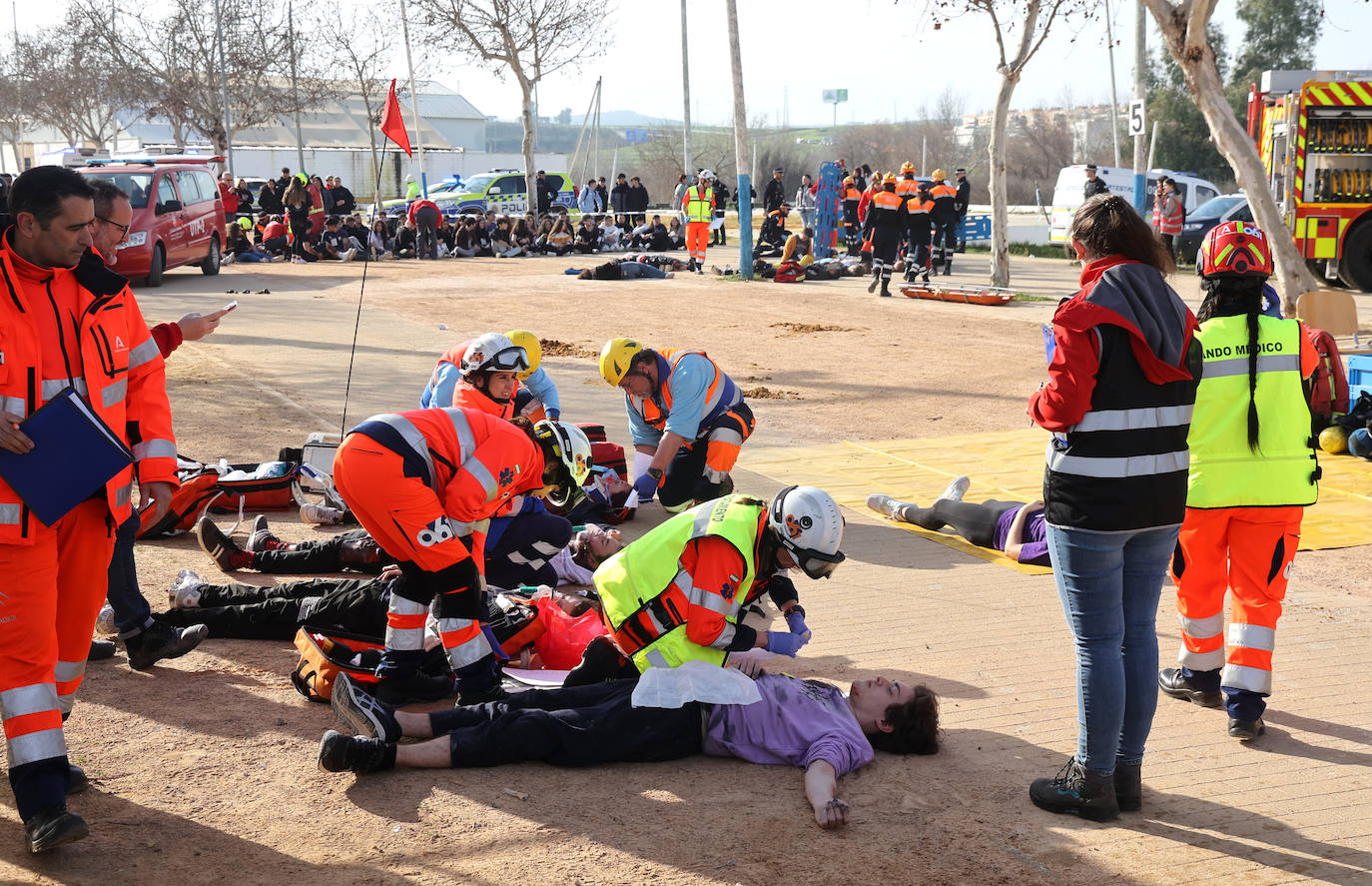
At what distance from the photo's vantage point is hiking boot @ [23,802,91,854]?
11.6 ft

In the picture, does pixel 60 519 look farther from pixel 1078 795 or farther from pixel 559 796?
pixel 1078 795

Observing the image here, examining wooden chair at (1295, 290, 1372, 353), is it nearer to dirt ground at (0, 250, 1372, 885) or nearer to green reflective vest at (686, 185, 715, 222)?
dirt ground at (0, 250, 1372, 885)

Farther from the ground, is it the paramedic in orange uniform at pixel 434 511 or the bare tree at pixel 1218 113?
the bare tree at pixel 1218 113

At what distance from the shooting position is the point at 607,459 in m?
8.43

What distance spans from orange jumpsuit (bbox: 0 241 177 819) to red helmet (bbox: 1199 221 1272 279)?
3940mm

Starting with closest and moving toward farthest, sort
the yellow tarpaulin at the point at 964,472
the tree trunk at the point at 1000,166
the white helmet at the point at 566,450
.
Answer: the white helmet at the point at 566,450 < the yellow tarpaulin at the point at 964,472 < the tree trunk at the point at 1000,166

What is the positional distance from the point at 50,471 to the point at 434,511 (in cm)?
141

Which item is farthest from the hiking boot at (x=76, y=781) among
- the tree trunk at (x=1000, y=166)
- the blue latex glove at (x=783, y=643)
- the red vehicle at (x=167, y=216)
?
the tree trunk at (x=1000, y=166)

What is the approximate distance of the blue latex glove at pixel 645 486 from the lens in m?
8.07

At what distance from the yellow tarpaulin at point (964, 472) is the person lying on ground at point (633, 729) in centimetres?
292

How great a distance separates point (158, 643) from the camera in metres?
5.18

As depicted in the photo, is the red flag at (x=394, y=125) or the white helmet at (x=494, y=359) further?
the red flag at (x=394, y=125)

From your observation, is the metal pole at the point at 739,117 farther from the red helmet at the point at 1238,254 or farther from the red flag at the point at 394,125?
the red helmet at the point at 1238,254

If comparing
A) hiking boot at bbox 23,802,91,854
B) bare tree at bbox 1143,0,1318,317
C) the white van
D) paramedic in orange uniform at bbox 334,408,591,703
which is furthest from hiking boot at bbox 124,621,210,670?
the white van
